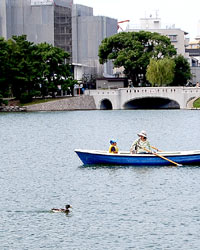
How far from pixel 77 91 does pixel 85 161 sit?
9729 centimetres

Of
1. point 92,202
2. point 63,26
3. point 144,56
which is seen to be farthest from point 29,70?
point 92,202

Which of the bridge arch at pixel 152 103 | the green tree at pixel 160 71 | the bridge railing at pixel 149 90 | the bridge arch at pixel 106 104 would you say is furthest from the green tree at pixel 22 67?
the green tree at pixel 160 71

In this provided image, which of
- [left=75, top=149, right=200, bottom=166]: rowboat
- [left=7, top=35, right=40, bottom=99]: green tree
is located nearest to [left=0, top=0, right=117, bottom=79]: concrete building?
[left=7, top=35, right=40, bottom=99]: green tree

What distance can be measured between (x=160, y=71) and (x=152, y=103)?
10.3m

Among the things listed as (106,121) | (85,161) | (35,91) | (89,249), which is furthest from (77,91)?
(89,249)

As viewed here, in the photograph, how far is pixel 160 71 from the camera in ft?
438

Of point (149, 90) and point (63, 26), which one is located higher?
point (63, 26)

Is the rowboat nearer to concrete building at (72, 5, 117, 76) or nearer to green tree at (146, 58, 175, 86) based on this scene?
green tree at (146, 58, 175, 86)

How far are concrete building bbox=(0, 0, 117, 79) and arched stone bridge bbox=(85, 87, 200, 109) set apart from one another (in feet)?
55.1

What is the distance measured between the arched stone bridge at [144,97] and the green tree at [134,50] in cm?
633

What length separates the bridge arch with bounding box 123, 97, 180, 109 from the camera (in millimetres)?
136625

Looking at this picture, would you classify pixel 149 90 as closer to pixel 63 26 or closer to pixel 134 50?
pixel 134 50

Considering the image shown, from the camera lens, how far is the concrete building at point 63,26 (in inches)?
5635

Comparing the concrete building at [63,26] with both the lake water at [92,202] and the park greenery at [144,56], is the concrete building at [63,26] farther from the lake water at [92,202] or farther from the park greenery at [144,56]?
the lake water at [92,202]
